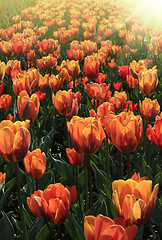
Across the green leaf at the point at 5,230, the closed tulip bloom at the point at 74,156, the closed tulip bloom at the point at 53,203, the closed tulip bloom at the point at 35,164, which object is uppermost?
the closed tulip bloom at the point at 53,203

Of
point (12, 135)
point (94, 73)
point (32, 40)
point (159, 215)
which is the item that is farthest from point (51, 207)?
point (32, 40)

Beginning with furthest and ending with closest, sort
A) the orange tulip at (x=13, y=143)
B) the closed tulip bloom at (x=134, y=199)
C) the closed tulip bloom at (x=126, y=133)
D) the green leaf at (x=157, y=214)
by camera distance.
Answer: the green leaf at (x=157, y=214) → the closed tulip bloom at (x=126, y=133) → the orange tulip at (x=13, y=143) → the closed tulip bloom at (x=134, y=199)

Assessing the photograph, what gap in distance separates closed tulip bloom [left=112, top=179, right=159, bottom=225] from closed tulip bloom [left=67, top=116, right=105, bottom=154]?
35cm

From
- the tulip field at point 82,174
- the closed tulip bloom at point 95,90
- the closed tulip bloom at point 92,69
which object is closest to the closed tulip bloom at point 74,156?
the tulip field at point 82,174

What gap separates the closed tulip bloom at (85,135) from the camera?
55.5 inches

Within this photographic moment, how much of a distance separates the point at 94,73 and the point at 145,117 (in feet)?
3.49

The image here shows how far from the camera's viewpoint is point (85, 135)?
55.7 inches

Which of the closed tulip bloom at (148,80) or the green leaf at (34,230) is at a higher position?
the closed tulip bloom at (148,80)

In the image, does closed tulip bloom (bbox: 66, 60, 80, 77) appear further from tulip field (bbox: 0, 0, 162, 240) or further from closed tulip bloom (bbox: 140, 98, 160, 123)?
closed tulip bloom (bbox: 140, 98, 160, 123)

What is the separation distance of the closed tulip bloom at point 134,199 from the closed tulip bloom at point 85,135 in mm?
354

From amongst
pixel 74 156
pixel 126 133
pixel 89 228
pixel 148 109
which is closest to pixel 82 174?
pixel 74 156

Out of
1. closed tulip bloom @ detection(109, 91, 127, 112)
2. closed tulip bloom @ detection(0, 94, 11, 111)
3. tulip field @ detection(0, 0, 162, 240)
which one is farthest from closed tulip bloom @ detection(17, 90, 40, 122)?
closed tulip bloom @ detection(109, 91, 127, 112)

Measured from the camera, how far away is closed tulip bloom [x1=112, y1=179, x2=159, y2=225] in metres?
1.04

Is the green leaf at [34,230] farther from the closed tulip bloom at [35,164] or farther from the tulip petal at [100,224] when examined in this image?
the tulip petal at [100,224]
